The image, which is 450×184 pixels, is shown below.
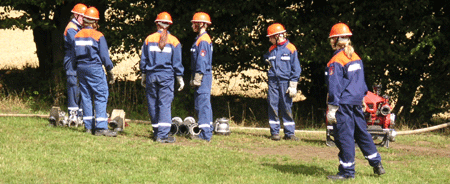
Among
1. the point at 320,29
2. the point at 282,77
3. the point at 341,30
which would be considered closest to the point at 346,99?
the point at 341,30

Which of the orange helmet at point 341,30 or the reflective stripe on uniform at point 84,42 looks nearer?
the orange helmet at point 341,30

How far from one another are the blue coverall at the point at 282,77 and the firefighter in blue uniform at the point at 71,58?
3.36 metres

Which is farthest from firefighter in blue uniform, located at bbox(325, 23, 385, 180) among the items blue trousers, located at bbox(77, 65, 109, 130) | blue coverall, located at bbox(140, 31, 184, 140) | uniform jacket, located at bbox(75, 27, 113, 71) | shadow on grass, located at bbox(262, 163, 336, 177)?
blue trousers, located at bbox(77, 65, 109, 130)

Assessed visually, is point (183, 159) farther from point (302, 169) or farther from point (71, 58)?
point (71, 58)

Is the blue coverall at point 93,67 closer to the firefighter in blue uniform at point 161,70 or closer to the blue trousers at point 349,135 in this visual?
the firefighter in blue uniform at point 161,70

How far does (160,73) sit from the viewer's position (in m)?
9.62

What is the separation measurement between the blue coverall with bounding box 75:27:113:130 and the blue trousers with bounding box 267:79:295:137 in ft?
9.33

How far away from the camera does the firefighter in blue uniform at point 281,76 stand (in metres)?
10.5

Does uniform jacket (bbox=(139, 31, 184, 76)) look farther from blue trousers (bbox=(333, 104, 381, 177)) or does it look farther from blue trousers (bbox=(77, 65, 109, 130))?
blue trousers (bbox=(333, 104, 381, 177))

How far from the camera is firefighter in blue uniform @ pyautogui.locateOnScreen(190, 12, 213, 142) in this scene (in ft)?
32.6

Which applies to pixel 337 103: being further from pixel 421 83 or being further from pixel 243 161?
pixel 421 83

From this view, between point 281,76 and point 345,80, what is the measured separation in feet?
11.0

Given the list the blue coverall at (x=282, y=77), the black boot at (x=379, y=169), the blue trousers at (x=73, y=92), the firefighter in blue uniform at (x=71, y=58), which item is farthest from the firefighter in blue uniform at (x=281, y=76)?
the blue trousers at (x=73, y=92)

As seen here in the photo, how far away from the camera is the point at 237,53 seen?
15523 millimetres
